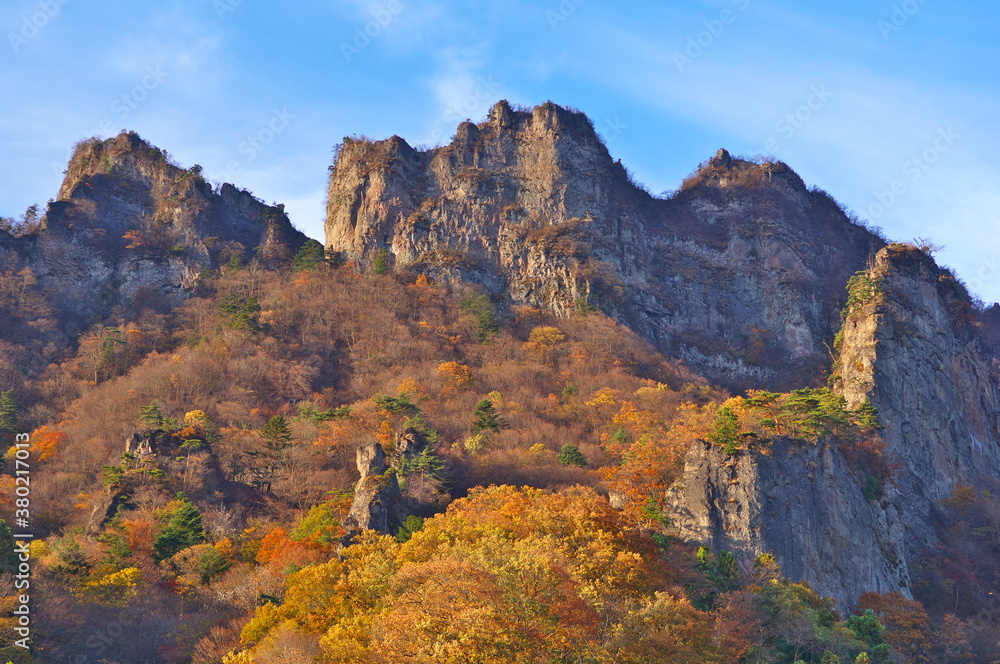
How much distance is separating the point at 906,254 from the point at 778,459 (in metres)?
39.5

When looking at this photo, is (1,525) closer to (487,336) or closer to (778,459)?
(778,459)

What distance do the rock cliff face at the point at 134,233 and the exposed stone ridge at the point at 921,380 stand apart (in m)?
55.1

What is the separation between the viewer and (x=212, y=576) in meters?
32.3

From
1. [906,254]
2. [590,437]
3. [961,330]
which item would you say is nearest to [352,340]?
[590,437]

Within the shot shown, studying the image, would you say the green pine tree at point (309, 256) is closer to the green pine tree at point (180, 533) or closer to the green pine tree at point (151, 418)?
the green pine tree at point (151, 418)

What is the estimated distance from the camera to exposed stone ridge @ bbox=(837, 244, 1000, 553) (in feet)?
180

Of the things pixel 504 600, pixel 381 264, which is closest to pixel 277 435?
pixel 504 600

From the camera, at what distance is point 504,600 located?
2011cm

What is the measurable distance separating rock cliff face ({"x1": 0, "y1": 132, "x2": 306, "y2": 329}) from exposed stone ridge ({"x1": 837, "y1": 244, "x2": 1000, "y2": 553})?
5514cm

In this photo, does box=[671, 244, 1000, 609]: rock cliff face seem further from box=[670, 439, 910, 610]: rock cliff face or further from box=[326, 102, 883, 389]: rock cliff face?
box=[326, 102, 883, 389]: rock cliff face

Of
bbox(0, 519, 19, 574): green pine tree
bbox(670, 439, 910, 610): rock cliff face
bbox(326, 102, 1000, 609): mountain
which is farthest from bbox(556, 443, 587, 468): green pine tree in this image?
bbox(0, 519, 19, 574): green pine tree

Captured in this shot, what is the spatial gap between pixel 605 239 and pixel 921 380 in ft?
107

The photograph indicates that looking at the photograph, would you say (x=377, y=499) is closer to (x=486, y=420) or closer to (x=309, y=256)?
(x=486, y=420)

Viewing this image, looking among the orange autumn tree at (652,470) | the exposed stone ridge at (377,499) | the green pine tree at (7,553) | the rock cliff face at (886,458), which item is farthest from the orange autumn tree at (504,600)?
the green pine tree at (7,553)
